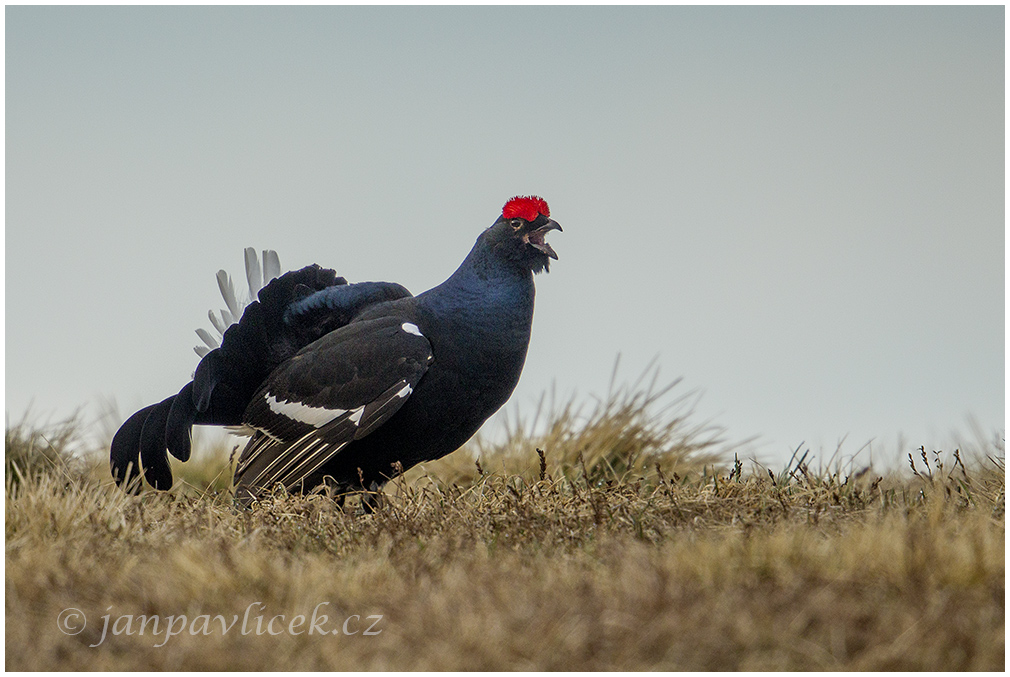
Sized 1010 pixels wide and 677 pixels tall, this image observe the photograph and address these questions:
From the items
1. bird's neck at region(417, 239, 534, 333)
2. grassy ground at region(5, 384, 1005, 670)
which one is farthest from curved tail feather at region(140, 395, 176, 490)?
bird's neck at region(417, 239, 534, 333)

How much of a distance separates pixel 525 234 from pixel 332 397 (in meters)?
1.39

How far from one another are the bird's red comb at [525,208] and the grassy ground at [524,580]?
1.52 metres

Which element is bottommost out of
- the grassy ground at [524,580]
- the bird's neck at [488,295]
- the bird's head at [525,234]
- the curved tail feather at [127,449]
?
the curved tail feather at [127,449]

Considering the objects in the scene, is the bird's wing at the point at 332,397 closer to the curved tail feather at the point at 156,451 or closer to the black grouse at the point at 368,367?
the black grouse at the point at 368,367

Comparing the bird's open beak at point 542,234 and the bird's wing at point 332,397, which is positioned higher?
the bird's open beak at point 542,234

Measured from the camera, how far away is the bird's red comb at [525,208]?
5.66m

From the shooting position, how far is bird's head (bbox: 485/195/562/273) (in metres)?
5.60

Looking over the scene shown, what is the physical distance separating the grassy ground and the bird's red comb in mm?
→ 1521

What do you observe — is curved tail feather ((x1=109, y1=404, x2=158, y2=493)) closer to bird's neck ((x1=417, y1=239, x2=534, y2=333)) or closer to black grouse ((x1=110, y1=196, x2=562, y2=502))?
black grouse ((x1=110, y1=196, x2=562, y2=502))

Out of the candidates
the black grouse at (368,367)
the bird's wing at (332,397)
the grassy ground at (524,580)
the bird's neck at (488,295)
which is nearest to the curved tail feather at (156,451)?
the black grouse at (368,367)

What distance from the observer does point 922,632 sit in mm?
2953

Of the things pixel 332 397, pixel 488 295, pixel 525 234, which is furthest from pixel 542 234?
pixel 332 397

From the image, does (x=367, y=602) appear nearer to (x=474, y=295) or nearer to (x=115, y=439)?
(x=474, y=295)

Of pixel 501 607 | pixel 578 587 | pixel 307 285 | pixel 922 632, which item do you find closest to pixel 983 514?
pixel 922 632
